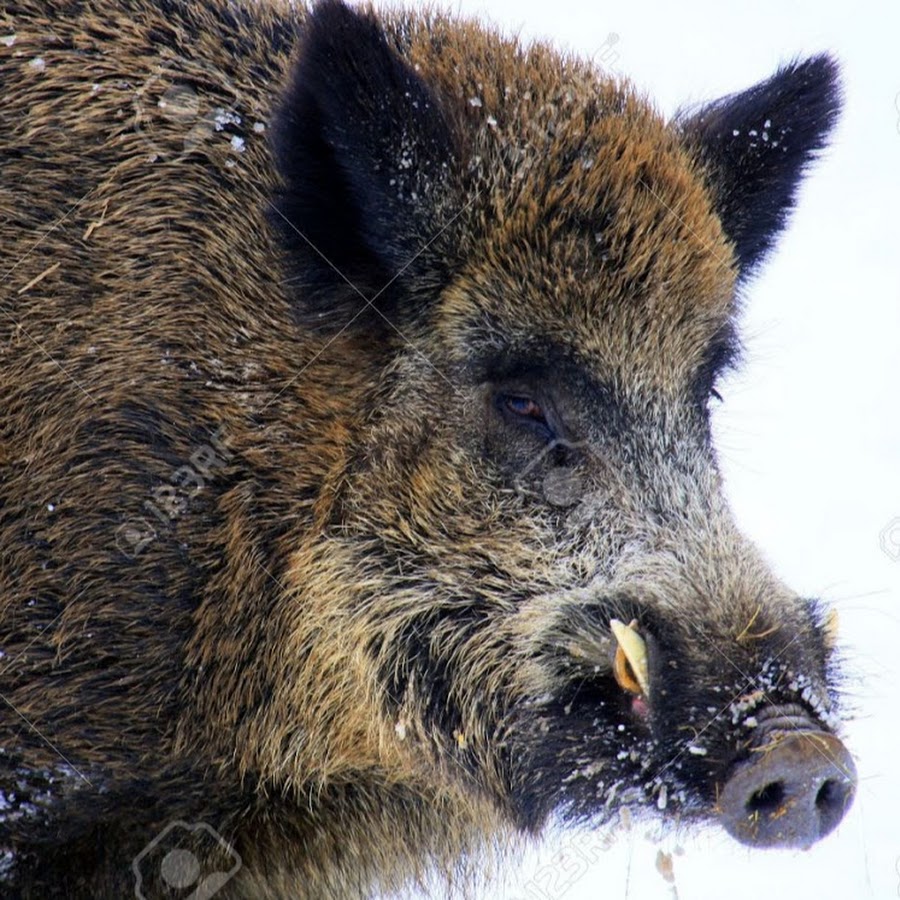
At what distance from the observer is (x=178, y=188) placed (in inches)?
197

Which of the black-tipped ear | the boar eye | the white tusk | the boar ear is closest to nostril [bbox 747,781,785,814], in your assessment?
the white tusk

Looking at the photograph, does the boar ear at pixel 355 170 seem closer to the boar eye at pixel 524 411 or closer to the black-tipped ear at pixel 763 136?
the boar eye at pixel 524 411

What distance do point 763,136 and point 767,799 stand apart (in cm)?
264

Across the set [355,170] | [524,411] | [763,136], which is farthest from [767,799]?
[763,136]

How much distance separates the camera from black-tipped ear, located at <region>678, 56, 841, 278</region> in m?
5.51

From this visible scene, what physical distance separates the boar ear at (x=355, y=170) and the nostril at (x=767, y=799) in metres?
1.94

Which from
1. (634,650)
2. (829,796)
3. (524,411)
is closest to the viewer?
(829,796)

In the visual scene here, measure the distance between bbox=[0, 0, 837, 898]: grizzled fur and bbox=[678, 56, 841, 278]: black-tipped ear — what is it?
44cm

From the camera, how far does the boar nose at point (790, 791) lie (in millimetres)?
3885

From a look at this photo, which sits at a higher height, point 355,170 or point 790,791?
point 355,170

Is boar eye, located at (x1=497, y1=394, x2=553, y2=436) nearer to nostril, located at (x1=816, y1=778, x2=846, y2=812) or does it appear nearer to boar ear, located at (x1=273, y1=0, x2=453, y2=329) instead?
boar ear, located at (x1=273, y1=0, x2=453, y2=329)

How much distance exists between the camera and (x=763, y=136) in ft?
18.1

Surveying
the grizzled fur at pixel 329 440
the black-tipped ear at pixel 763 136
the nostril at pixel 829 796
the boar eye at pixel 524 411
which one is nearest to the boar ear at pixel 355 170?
the grizzled fur at pixel 329 440

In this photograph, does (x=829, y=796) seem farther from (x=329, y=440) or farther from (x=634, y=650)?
(x=329, y=440)
